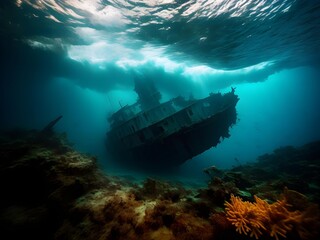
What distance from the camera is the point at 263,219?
3395 millimetres

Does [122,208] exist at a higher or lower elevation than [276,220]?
higher

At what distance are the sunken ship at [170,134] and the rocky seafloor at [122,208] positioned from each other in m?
8.08

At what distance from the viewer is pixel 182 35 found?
A: 1738cm

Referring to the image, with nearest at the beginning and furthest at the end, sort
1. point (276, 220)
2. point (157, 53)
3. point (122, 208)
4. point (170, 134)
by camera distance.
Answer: point (276, 220), point (122, 208), point (170, 134), point (157, 53)

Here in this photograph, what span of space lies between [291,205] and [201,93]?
29.2 meters

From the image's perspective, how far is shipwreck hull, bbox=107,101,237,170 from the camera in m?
14.5

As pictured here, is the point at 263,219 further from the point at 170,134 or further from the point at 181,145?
the point at 181,145

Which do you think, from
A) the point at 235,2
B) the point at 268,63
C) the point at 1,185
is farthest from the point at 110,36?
the point at 268,63

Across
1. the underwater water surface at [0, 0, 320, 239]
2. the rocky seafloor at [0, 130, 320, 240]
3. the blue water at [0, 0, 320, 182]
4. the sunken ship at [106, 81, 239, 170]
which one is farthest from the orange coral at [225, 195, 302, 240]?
the blue water at [0, 0, 320, 182]

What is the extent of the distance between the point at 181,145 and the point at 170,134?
137 cm

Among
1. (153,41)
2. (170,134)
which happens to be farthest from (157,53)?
(170,134)

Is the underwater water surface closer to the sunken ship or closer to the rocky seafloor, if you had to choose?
the rocky seafloor

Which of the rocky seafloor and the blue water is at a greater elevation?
the blue water

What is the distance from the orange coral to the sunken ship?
10.2 m
